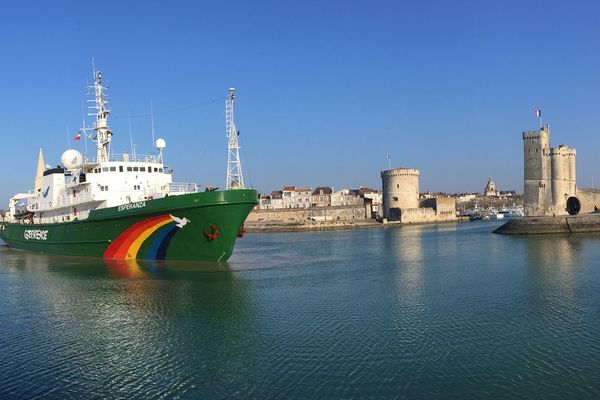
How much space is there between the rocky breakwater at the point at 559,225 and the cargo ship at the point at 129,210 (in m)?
29.7

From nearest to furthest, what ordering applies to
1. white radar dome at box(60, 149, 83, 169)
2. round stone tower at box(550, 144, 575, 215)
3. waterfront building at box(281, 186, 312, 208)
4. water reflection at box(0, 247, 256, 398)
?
water reflection at box(0, 247, 256, 398) < white radar dome at box(60, 149, 83, 169) < round stone tower at box(550, 144, 575, 215) < waterfront building at box(281, 186, 312, 208)

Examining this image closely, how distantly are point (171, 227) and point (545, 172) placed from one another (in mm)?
40914

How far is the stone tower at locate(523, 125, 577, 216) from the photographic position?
48281 mm

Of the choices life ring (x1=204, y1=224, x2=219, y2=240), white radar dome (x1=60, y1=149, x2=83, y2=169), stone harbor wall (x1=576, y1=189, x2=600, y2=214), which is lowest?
life ring (x1=204, y1=224, x2=219, y2=240)

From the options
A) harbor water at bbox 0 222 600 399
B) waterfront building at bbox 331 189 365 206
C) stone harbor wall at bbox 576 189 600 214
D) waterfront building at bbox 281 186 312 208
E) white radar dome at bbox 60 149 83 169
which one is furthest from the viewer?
waterfront building at bbox 281 186 312 208

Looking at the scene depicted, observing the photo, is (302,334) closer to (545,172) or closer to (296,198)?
(545,172)

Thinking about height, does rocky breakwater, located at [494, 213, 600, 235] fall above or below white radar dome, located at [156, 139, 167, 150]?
below

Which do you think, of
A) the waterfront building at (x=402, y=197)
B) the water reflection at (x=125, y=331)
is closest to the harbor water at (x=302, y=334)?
the water reflection at (x=125, y=331)

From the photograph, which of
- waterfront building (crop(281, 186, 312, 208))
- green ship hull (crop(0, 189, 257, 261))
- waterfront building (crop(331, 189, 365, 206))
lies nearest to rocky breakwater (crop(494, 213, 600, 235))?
green ship hull (crop(0, 189, 257, 261))

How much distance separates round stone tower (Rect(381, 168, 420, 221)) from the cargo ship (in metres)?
50.2

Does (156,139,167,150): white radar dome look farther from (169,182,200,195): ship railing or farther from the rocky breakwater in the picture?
the rocky breakwater

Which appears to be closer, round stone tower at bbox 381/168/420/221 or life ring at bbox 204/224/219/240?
life ring at bbox 204/224/219/240

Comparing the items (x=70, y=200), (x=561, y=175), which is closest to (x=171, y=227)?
(x=70, y=200)

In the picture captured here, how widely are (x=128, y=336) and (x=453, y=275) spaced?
1260 centimetres
